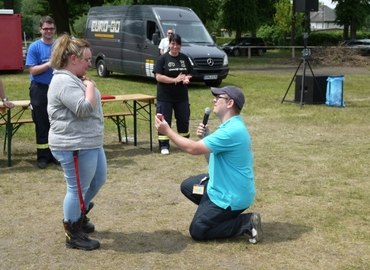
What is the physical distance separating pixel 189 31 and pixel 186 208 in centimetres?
1241

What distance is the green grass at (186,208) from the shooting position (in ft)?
14.8

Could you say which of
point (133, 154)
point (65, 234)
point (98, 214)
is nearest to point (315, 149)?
point (133, 154)

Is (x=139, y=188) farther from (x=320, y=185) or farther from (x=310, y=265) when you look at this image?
(x=310, y=265)

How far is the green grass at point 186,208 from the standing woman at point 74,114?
59cm

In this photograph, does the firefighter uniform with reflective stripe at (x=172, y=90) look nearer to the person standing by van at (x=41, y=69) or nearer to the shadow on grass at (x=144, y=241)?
the person standing by van at (x=41, y=69)

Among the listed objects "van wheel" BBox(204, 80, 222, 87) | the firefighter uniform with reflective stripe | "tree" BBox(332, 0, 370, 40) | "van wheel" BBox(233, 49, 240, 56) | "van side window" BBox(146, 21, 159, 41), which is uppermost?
"tree" BBox(332, 0, 370, 40)

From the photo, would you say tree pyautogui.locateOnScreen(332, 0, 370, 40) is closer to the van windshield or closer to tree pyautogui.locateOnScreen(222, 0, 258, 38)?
tree pyautogui.locateOnScreen(222, 0, 258, 38)

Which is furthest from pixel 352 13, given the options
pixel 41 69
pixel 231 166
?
pixel 231 166

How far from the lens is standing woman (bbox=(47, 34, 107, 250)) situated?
14.2 ft

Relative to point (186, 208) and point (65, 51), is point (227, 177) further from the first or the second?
point (65, 51)

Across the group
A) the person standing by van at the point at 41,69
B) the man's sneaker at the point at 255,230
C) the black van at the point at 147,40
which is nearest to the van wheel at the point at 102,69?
the black van at the point at 147,40

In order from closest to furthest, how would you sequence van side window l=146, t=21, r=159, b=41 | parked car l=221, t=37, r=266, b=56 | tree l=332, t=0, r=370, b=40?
van side window l=146, t=21, r=159, b=41
parked car l=221, t=37, r=266, b=56
tree l=332, t=0, r=370, b=40

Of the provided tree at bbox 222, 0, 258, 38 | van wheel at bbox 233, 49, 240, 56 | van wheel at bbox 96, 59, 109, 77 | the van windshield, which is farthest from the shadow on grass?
tree at bbox 222, 0, 258, 38

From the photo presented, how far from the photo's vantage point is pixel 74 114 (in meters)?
4.37
